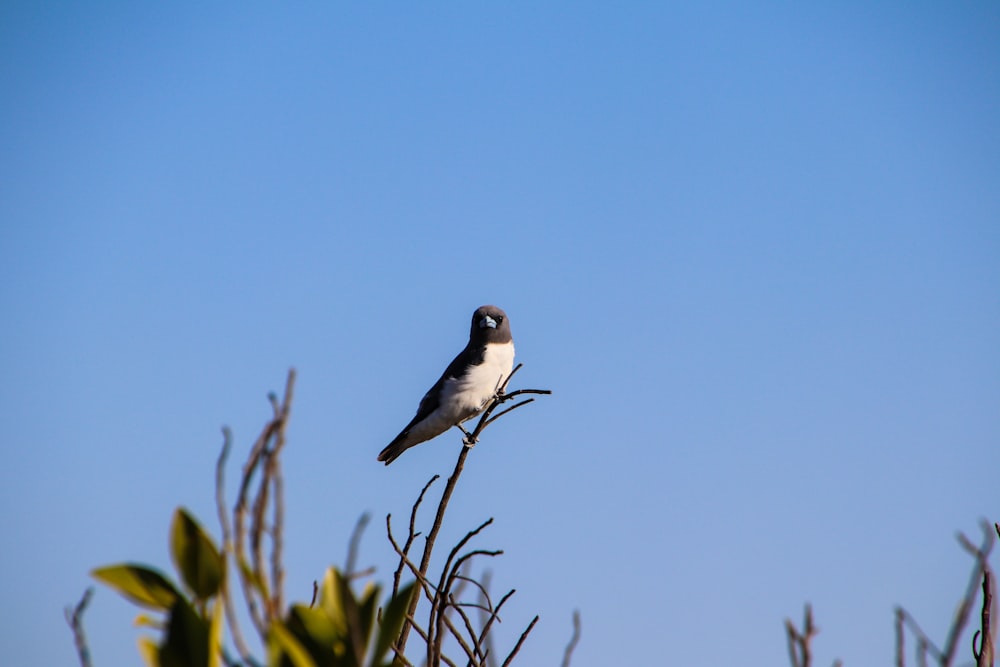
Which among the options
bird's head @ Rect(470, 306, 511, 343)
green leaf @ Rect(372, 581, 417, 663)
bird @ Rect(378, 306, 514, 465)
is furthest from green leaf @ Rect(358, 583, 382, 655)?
bird's head @ Rect(470, 306, 511, 343)

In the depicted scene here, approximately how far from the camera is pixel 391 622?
5.20ft

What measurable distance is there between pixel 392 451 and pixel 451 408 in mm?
899

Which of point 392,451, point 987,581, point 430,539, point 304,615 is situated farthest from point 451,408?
point 304,615

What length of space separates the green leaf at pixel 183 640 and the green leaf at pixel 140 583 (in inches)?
1.2

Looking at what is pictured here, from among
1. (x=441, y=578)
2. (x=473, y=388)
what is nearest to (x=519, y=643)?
(x=441, y=578)

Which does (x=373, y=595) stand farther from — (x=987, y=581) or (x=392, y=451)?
(x=392, y=451)

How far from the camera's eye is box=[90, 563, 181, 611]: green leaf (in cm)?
145

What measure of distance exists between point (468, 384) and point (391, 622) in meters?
6.12

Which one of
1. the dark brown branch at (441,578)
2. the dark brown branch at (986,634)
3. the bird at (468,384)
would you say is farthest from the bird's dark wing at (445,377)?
the dark brown branch at (986,634)

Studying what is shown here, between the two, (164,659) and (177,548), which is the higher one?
(177,548)

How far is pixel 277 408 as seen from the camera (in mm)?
1340

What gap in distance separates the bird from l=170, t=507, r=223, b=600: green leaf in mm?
6006

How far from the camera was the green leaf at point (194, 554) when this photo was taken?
1.42 m

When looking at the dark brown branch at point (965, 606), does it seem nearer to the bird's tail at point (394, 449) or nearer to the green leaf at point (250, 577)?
the green leaf at point (250, 577)
